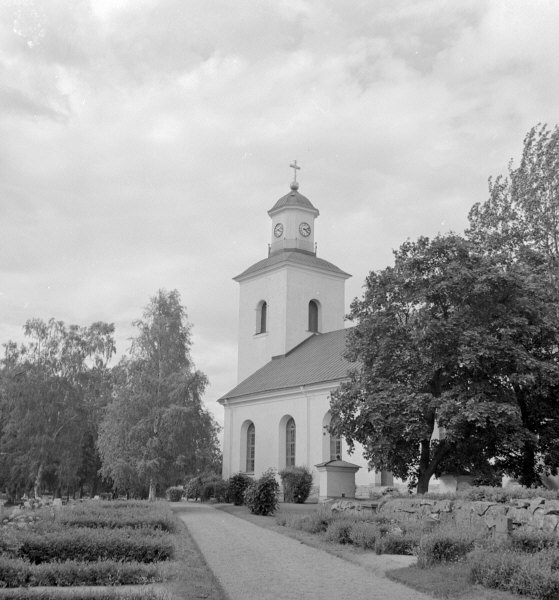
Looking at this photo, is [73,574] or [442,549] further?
[442,549]

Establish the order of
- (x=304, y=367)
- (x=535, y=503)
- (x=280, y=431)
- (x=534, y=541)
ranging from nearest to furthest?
(x=534, y=541) < (x=535, y=503) < (x=280, y=431) < (x=304, y=367)

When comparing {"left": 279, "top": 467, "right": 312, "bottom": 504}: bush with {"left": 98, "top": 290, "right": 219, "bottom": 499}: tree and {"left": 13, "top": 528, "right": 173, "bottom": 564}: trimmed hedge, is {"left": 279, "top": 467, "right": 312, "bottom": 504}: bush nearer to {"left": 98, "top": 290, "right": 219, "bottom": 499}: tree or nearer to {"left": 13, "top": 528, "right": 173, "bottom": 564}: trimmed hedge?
{"left": 98, "top": 290, "right": 219, "bottom": 499}: tree

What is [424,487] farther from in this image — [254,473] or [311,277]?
[311,277]

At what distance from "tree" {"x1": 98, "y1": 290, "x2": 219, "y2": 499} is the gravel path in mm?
13096

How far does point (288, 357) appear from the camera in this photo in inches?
1850

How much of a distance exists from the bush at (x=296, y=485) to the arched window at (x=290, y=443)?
5404 millimetres

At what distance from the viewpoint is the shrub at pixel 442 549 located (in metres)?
13.1

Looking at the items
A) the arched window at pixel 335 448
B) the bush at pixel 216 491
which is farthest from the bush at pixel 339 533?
the arched window at pixel 335 448

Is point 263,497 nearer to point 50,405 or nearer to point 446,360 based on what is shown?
point 446,360

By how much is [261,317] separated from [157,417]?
18.8 meters

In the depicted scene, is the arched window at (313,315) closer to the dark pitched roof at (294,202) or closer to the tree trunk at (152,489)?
the dark pitched roof at (294,202)

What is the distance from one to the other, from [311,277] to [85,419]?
1953 cm

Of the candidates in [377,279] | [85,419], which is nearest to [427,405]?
[377,279]

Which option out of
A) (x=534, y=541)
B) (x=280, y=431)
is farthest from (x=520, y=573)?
(x=280, y=431)
